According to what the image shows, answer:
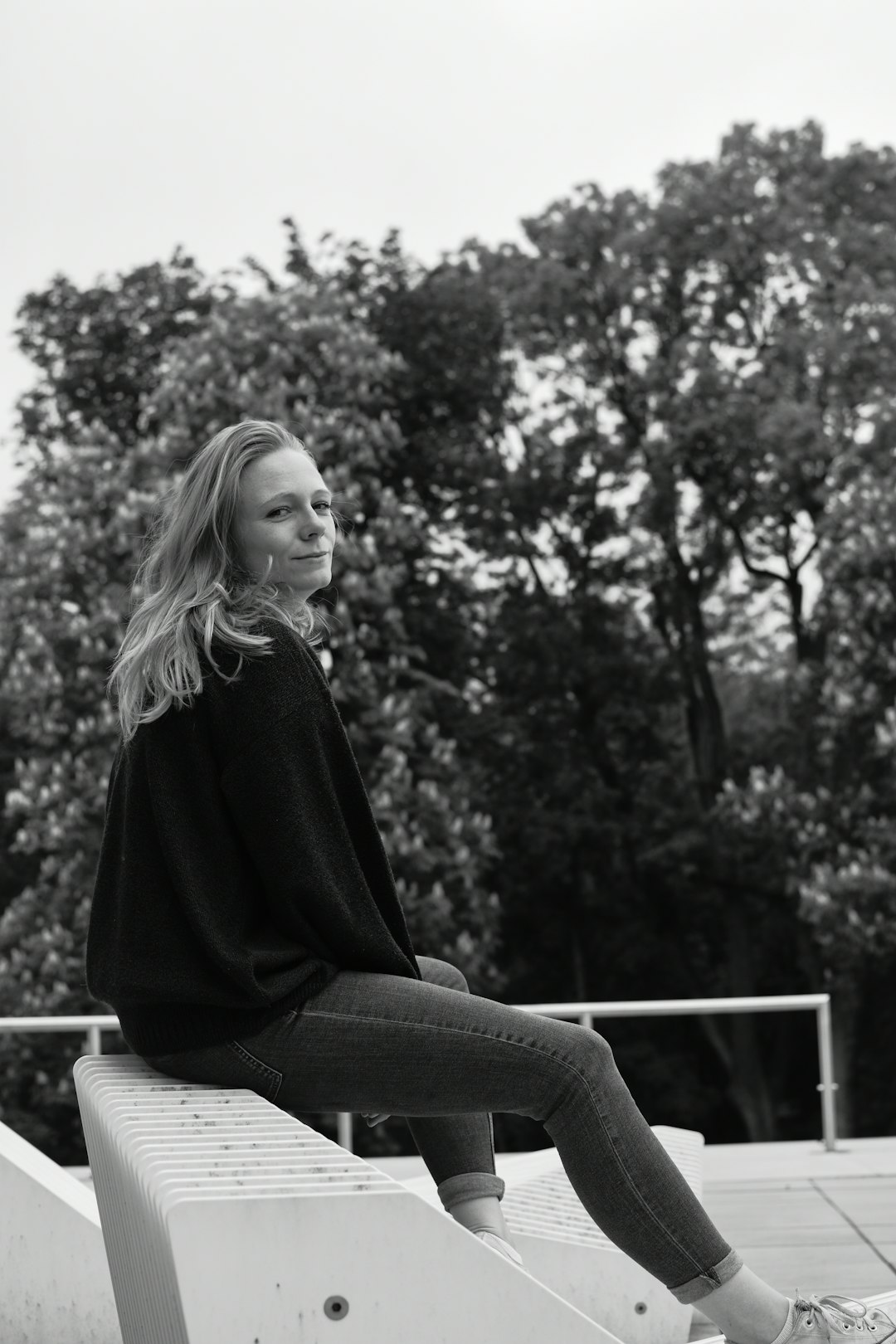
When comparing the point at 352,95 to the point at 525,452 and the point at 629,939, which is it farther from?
the point at 629,939

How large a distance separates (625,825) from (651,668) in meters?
2.13

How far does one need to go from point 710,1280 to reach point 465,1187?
541mm

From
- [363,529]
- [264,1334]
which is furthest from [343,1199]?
[363,529]

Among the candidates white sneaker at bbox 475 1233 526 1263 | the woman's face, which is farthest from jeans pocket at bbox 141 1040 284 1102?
the woman's face

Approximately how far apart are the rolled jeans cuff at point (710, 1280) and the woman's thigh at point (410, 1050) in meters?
0.31

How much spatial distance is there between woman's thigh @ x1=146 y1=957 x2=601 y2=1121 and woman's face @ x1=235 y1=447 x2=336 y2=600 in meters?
0.70

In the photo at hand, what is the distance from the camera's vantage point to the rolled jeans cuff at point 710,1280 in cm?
241

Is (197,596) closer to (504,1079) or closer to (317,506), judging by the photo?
(317,506)

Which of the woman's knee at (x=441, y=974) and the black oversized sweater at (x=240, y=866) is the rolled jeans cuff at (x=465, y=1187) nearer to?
the woman's knee at (x=441, y=974)

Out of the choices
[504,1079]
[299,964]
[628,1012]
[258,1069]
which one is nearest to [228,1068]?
[258,1069]

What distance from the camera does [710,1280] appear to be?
2414 millimetres

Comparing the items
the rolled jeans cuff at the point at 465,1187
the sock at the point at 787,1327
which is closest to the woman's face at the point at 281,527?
the rolled jeans cuff at the point at 465,1187

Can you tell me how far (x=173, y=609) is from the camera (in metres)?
2.68

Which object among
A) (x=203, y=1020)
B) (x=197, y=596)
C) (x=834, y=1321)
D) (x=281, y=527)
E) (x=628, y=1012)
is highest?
(x=281, y=527)
